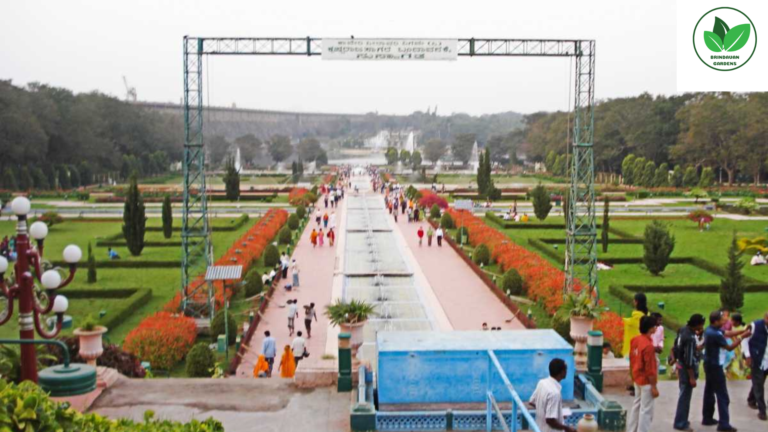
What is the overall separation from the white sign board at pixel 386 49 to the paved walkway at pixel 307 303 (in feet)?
19.7

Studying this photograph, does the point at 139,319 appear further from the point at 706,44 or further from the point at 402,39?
the point at 706,44


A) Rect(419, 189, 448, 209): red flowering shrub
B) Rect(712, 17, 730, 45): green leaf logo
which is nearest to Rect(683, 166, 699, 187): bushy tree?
Rect(419, 189, 448, 209): red flowering shrub

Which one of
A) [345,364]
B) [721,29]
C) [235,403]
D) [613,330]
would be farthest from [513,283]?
[235,403]

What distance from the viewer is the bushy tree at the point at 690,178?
55.7 meters

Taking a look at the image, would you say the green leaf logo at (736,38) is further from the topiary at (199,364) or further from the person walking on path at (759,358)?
the topiary at (199,364)

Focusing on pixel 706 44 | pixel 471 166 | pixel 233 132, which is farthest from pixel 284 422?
pixel 233 132

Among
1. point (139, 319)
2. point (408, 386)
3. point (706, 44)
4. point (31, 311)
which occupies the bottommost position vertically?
point (139, 319)

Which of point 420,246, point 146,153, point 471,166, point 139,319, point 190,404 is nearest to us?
point 190,404

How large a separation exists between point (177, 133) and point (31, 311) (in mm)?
80919

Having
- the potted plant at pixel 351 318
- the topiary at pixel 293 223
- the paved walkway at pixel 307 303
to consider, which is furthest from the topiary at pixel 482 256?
the potted plant at pixel 351 318

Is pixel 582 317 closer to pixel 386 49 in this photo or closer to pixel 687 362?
pixel 687 362

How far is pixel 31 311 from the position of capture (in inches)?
332

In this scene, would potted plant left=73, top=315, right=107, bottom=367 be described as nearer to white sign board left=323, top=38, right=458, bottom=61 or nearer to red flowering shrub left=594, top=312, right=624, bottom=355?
red flowering shrub left=594, top=312, right=624, bottom=355

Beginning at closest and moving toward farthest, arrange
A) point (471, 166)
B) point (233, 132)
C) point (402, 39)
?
point (402, 39), point (471, 166), point (233, 132)
